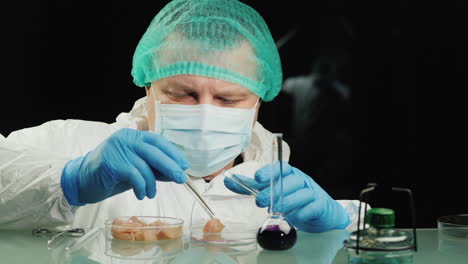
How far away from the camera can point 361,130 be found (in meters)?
3.39

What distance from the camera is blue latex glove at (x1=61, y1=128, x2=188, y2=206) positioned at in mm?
1544

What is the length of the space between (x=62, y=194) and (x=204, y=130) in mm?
526

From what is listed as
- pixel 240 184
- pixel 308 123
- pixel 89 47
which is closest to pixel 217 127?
pixel 240 184

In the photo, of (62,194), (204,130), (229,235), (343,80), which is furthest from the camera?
(343,80)

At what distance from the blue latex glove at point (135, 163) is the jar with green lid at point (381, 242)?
0.58m

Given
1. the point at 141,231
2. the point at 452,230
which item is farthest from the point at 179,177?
the point at 452,230

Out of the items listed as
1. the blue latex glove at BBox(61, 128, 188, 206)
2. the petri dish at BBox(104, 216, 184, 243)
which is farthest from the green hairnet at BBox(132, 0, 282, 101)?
the petri dish at BBox(104, 216, 184, 243)

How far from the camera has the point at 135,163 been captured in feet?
5.09

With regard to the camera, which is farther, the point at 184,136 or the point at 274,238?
the point at 184,136

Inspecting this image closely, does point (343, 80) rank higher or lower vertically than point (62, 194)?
higher

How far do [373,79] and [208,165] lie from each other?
157 cm

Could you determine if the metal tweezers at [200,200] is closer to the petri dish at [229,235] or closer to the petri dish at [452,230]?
the petri dish at [229,235]

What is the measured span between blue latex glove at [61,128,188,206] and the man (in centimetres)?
3

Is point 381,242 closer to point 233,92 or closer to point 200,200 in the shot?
point 200,200
